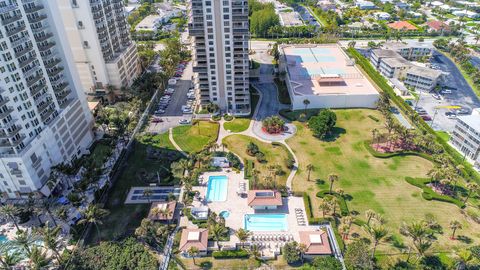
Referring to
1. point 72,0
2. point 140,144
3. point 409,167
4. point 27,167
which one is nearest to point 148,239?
point 27,167

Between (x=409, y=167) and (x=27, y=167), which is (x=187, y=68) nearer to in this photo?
(x=27, y=167)

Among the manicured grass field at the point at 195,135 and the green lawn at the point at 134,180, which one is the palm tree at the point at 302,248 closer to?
the green lawn at the point at 134,180

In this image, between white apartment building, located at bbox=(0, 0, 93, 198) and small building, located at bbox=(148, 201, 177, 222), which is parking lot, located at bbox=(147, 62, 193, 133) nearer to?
white apartment building, located at bbox=(0, 0, 93, 198)

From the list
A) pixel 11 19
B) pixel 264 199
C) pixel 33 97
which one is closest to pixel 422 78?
pixel 264 199

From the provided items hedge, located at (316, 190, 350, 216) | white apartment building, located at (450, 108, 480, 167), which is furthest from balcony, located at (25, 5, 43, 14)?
white apartment building, located at (450, 108, 480, 167)

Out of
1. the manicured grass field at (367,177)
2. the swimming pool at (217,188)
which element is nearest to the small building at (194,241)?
the swimming pool at (217,188)
